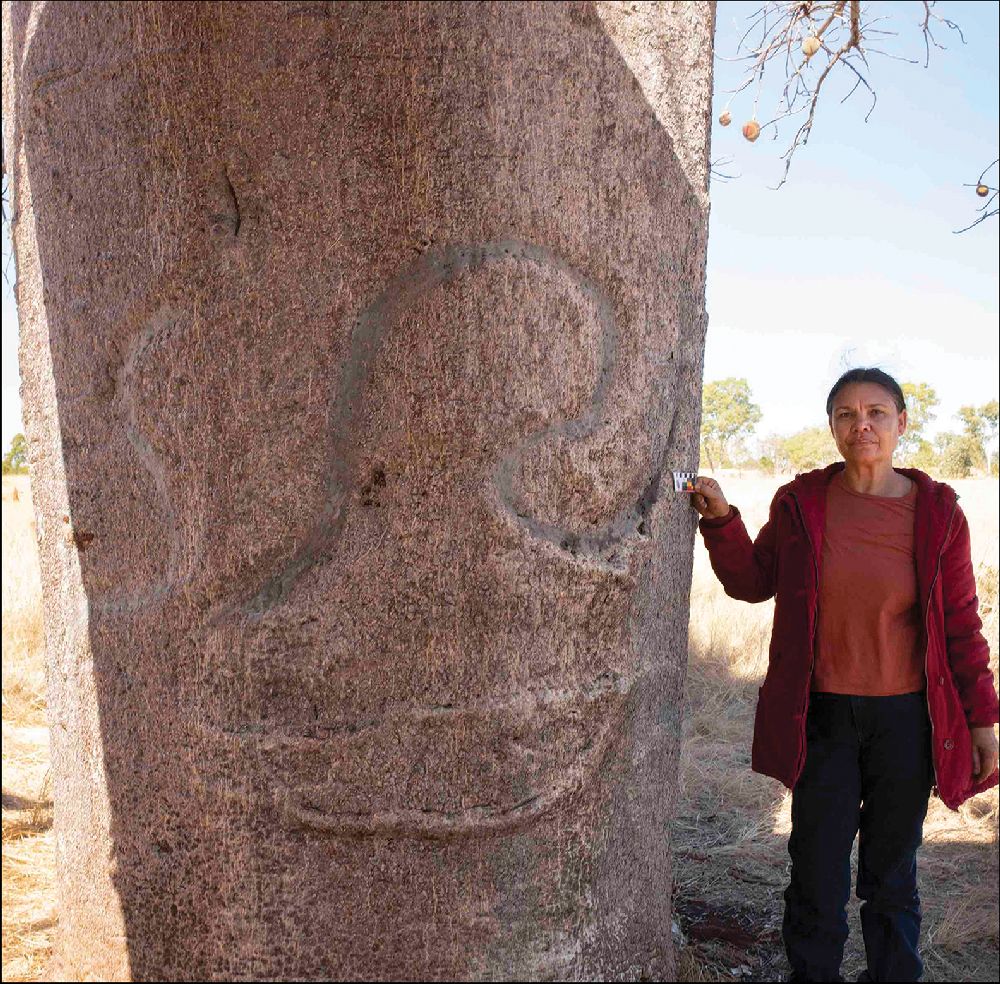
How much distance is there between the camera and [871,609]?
2.50m

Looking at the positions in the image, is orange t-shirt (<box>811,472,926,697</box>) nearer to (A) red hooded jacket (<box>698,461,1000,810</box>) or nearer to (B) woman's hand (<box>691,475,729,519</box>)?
(A) red hooded jacket (<box>698,461,1000,810</box>)

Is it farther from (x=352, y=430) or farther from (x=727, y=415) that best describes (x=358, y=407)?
(x=727, y=415)

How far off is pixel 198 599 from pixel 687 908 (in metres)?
1.93

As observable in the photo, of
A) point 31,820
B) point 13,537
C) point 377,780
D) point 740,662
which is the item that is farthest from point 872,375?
point 13,537

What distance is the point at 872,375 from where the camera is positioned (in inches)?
103

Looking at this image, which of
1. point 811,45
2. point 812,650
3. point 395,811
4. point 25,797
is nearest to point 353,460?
point 395,811

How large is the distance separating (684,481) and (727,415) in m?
13.8

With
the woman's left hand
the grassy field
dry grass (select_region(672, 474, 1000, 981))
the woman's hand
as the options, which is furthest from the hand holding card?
dry grass (select_region(672, 474, 1000, 981))

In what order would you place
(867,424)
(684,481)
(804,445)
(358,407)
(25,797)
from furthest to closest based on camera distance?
(804,445), (25,797), (867,424), (684,481), (358,407)

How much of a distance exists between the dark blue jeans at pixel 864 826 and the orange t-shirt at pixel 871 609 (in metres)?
0.05

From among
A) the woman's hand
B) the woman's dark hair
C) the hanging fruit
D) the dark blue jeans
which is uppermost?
the hanging fruit

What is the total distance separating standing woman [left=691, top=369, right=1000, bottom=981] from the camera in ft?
8.16

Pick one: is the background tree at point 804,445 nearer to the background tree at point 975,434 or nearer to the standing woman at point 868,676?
the background tree at point 975,434

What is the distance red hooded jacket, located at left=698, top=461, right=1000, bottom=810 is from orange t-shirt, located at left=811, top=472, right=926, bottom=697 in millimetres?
33
